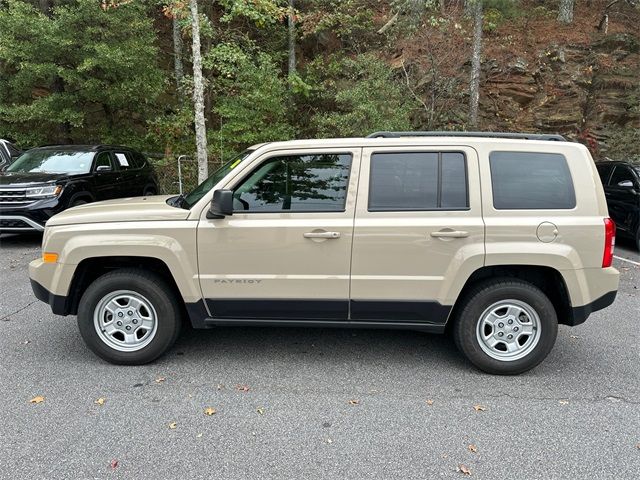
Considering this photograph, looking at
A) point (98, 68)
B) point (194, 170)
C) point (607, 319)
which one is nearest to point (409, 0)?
point (194, 170)

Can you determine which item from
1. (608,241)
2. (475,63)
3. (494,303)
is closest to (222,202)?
(494,303)

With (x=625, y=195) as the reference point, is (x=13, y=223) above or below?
below

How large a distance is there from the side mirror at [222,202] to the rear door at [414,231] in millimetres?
997

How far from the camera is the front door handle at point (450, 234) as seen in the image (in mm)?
3523

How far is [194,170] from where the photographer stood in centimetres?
→ 1355

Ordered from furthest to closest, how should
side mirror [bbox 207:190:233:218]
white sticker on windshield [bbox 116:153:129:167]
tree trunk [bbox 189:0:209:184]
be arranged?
white sticker on windshield [bbox 116:153:129:167] → tree trunk [bbox 189:0:209:184] → side mirror [bbox 207:190:233:218]

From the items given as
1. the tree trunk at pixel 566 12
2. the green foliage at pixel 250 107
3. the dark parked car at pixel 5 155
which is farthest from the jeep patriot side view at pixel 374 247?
the tree trunk at pixel 566 12

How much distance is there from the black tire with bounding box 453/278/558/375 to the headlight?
24.6ft

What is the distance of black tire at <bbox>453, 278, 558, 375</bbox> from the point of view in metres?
3.61

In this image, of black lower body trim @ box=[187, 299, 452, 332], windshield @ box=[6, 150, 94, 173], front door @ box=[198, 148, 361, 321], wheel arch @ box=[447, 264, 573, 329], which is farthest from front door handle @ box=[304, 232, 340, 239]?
windshield @ box=[6, 150, 94, 173]

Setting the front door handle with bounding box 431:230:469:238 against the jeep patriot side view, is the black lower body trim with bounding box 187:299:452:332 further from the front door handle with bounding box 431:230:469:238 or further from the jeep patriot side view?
the front door handle with bounding box 431:230:469:238

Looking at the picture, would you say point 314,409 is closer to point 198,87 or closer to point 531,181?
point 531,181

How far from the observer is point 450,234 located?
139 inches

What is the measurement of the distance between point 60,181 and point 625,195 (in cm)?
1057
